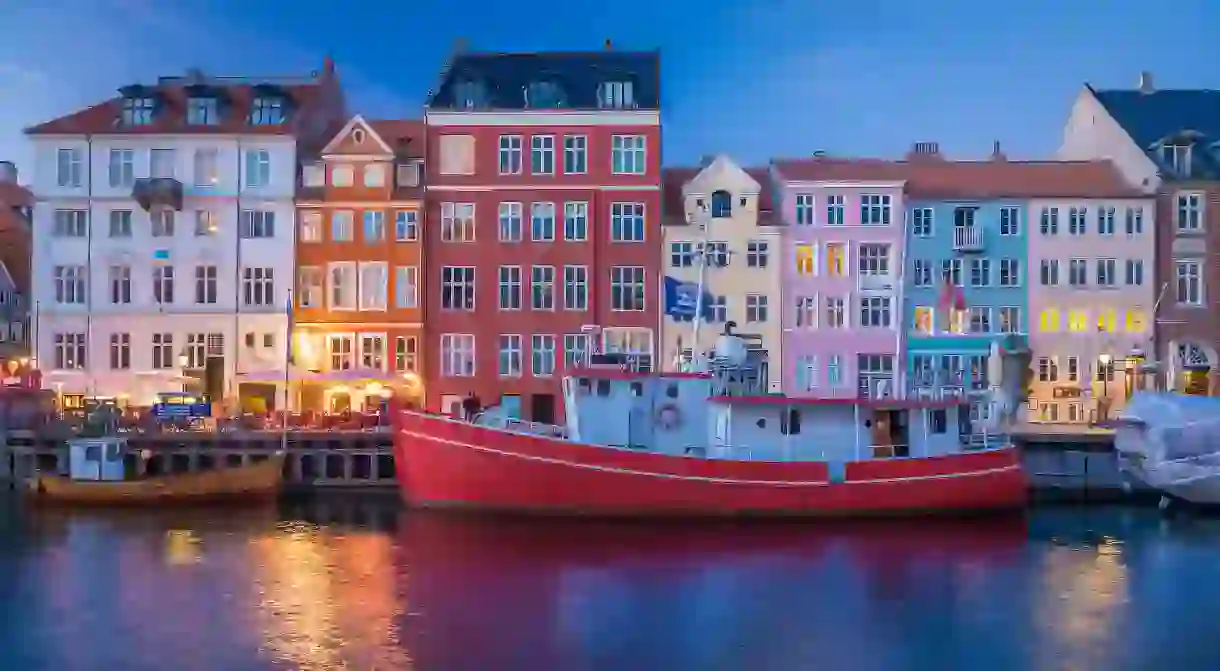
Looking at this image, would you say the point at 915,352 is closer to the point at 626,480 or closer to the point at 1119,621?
the point at 626,480

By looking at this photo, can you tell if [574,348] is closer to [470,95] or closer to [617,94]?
[617,94]

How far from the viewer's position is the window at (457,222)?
53.1 meters

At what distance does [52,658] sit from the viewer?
23.2 metres

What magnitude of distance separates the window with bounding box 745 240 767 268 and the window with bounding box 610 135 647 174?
5.58 meters

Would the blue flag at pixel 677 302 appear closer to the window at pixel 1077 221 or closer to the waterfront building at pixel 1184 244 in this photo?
the window at pixel 1077 221

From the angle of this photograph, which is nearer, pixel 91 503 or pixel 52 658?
pixel 52 658

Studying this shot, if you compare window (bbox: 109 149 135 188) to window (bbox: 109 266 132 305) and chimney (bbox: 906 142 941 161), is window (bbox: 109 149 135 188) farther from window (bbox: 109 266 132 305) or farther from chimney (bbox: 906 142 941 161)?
chimney (bbox: 906 142 941 161)

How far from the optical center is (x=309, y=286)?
52.9 meters

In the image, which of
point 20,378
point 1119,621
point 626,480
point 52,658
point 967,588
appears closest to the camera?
point 52,658

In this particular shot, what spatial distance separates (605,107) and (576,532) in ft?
73.6

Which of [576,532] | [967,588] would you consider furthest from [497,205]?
[967,588]

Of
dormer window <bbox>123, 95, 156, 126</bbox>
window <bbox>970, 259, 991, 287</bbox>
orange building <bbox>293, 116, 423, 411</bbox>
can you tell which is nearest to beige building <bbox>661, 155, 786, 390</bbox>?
window <bbox>970, 259, 991, 287</bbox>

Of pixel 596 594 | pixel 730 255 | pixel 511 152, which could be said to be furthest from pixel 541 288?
pixel 596 594

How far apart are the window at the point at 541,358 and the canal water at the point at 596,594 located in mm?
14674
